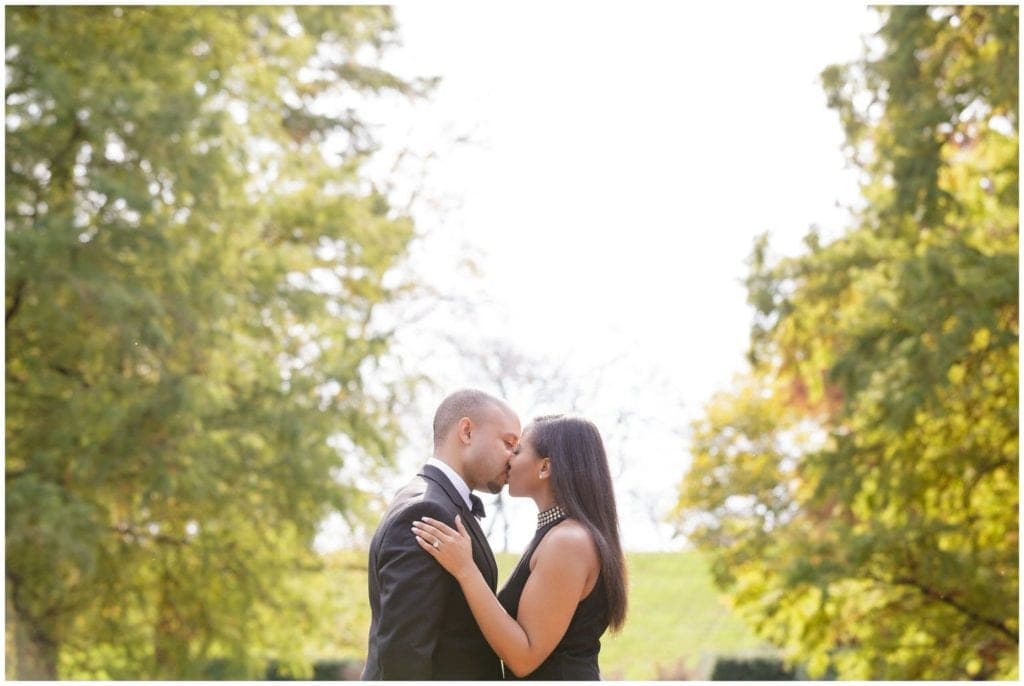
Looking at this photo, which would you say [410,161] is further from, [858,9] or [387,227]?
[858,9]

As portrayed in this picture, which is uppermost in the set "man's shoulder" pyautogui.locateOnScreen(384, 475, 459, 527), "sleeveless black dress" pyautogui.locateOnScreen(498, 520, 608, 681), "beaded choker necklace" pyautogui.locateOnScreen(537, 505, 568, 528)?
"man's shoulder" pyautogui.locateOnScreen(384, 475, 459, 527)

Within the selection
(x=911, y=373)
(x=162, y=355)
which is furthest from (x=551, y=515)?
(x=162, y=355)

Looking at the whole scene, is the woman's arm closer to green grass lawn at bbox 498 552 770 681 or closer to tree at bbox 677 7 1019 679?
tree at bbox 677 7 1019 679

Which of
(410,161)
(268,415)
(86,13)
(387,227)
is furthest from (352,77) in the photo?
(268,415)

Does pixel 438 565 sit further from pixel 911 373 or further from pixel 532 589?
pixel 911 373

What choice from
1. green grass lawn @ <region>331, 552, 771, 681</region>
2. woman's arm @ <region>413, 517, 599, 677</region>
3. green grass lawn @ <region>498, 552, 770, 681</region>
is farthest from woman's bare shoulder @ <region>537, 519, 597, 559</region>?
green grass lawn @ <region>498, 552, 770, 681</region>

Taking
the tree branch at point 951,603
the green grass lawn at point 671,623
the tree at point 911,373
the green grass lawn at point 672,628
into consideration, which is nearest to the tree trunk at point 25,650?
the green grass lawn at point 672,628

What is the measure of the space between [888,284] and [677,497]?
4.38 meters

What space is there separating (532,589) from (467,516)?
224 millimetres

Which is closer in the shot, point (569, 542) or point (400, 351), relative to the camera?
point (569, 542)

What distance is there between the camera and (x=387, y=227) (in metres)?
12.3

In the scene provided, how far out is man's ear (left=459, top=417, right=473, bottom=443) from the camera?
2961 millimetres

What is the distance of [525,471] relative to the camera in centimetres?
298

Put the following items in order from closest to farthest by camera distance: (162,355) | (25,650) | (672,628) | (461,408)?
(461,408)
(162,355)
(25,650)
(672,628)
